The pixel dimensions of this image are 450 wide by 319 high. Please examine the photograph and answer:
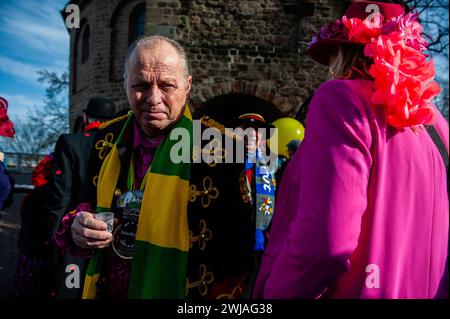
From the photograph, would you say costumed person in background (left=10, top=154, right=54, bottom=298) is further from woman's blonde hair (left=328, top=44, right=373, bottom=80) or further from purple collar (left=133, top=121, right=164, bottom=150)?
woman's blonde hair (left=328, top=44, right=373, bottom=80)

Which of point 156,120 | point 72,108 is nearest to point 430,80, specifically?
point 156,120

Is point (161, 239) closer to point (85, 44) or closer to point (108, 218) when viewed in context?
point (108, 218)

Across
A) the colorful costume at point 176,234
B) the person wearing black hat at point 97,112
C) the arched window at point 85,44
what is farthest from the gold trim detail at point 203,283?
the arched window at point 85,44

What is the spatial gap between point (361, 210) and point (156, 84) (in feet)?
3.10

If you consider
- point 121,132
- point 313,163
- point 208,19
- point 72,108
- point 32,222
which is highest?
point 208,19

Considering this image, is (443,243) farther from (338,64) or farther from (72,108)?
(72,108)

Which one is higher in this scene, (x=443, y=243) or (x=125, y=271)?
(x=443, y=243)

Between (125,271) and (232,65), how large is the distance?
301 inches

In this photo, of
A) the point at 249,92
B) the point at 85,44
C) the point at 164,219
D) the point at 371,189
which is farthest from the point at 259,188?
the point at 85,44

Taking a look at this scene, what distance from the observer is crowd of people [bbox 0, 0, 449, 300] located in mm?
1021

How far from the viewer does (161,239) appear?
1.48 m

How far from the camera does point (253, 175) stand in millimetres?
2600

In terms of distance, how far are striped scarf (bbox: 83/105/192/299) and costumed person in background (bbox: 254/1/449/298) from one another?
1.43ft

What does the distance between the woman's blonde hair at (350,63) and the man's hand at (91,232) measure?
1.02 m
